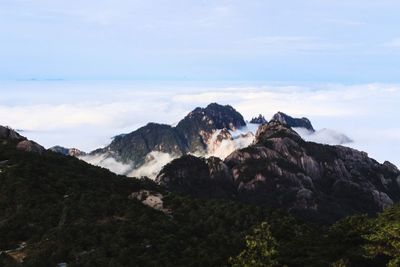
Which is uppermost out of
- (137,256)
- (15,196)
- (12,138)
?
(12,138)

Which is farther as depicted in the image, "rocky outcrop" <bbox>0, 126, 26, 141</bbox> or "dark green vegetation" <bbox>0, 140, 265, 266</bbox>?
"rocky outcrop" <bbox>0, 126, 26, 141</bbox>

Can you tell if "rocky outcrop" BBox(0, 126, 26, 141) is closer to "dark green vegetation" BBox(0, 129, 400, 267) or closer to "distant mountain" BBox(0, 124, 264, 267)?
"distant mountain" BBox(0, 124, 264, 267)

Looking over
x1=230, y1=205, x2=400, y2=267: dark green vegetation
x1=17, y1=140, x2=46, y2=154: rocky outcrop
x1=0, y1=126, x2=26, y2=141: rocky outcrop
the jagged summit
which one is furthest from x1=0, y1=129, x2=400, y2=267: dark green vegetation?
x1=0, y1=126, x2=26, y2=141: rocky outcrop

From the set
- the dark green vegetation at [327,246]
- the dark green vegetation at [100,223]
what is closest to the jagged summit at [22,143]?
the dark green vegetation at [100,223]

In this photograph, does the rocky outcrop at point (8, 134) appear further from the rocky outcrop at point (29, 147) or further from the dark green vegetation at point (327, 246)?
the dark green vegetation at point (327, 246)

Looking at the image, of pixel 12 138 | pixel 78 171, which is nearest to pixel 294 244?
pixel 78 171

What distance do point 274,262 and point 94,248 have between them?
29.3 meters

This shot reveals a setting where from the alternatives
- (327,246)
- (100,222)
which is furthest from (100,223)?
(327,246)

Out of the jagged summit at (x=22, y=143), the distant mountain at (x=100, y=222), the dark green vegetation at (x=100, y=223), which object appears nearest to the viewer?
the distant mountain at (x=100, y=222)

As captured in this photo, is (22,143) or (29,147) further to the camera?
(22,143)

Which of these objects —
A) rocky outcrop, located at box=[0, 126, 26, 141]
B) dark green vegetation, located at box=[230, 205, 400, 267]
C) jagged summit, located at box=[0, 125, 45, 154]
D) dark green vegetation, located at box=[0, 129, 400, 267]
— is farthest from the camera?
rocky outcrop, located at box=[0, 126, 26, 141]

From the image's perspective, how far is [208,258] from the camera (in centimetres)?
7388

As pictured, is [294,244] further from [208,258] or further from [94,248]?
[94,248]

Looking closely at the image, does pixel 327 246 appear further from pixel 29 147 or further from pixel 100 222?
pixel 29 147
